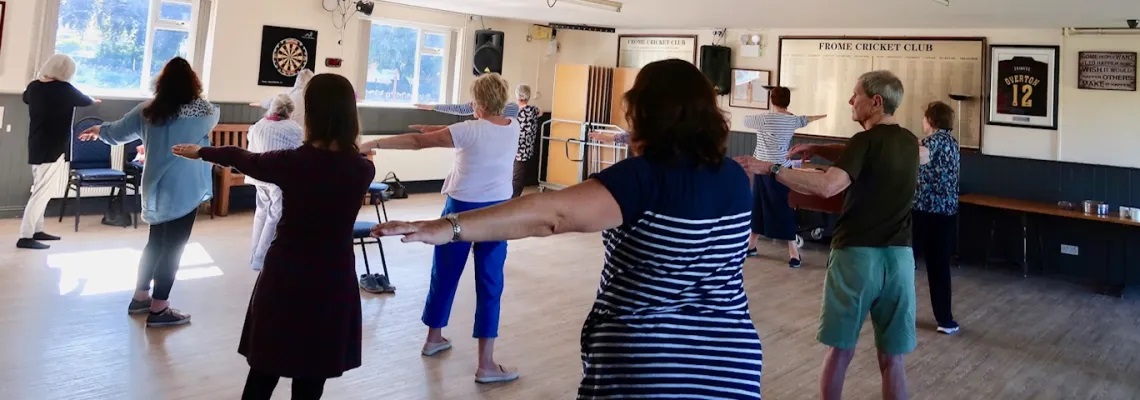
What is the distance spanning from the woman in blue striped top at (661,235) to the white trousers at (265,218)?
4104 mm

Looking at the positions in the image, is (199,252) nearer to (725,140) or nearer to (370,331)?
(370,331)

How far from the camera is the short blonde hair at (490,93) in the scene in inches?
138

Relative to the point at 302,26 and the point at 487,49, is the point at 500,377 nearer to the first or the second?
the point at 302,26

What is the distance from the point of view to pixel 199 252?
630 centimetres

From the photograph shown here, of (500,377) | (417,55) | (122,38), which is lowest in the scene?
(500,377)

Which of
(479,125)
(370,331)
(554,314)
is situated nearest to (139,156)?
(370,331)

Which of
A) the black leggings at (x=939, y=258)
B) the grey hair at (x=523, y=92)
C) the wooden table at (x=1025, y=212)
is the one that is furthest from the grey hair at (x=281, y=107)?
the wooden table at (x=1025, y=212)

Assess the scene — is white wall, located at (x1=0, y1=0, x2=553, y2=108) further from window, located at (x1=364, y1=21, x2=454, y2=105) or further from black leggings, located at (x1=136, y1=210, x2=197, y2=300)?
black leggings, located at (x1=136, y1=210, x2=197, y2=300)

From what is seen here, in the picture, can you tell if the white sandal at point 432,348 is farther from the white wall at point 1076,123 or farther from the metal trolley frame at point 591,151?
the metal trolley frame at point 591,151

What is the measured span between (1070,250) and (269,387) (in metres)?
7.31

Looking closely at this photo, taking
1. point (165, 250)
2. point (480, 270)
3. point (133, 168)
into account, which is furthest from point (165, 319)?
point (133, 168)

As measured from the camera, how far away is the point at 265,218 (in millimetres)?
5711

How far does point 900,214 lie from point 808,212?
5600 millimetres

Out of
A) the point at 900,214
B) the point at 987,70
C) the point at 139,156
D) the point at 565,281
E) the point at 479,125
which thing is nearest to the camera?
the point at 900,214
